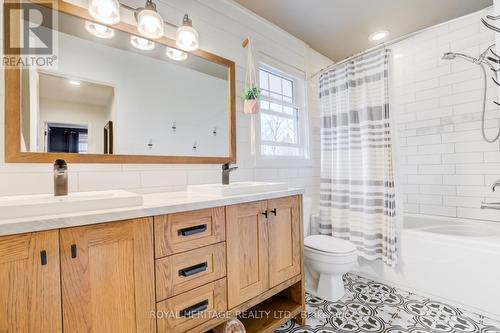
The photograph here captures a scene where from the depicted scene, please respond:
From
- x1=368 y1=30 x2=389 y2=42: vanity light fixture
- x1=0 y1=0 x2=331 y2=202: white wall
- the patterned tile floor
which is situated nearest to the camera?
x1=0 y1=0 x2=331 y2=202: white wall

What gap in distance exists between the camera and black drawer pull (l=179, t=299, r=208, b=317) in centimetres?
109

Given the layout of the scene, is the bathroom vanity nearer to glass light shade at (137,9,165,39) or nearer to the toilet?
the toilet

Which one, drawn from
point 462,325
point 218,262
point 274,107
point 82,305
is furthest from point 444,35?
point 82,305

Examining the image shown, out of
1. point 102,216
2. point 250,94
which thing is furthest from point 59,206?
point 250,94

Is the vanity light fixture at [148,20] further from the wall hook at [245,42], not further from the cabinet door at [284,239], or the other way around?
the cabinet door at [284,239]

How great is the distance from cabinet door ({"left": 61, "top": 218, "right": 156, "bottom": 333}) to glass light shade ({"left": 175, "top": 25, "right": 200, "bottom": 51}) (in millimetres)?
1239

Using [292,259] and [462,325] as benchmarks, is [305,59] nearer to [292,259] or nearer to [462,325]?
[292,259]

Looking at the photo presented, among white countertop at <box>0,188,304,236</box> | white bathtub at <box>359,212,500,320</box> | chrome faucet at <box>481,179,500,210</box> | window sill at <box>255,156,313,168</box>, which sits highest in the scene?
window sill at <box>255,156,313,168</box>

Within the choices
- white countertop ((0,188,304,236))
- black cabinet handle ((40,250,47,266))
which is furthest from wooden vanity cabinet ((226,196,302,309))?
black cabinet handle ((40,250,47,266))

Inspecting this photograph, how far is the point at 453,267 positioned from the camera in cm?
176

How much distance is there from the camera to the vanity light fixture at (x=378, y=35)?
244 centimetres

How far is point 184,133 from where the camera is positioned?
166 cm

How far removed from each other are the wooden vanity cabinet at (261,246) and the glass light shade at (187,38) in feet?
3.84

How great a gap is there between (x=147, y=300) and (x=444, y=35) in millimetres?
3457
